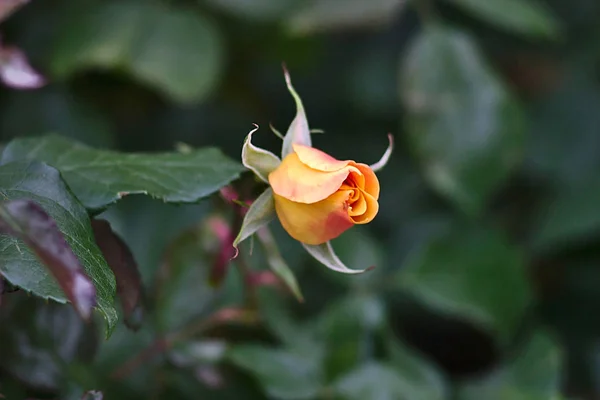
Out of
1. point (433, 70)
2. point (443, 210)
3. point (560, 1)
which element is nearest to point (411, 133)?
point (433, 70)

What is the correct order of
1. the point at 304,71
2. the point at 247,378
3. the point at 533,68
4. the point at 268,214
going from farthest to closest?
1. the point at 533,68
2. the point at 304,71
3. the point at 247,378
4. the point at 268,214

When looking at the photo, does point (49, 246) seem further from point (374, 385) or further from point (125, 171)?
point (374, 385)

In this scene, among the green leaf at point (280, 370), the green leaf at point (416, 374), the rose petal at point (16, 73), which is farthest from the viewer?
the green leaf at point (416, 374)

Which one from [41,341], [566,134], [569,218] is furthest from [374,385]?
[566,134]

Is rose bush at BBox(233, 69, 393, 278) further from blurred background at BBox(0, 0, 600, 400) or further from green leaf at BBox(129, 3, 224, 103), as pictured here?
green leaf at BBox(129, 3, 224, 103)

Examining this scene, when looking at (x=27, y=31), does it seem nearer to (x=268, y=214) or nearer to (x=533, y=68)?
(x=268, y=214)

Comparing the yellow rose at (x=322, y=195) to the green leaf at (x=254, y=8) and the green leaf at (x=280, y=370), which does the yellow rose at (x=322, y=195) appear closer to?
the green leaf at (x=280, y=370)

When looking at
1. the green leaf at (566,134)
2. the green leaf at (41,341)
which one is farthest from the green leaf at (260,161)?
the green leaf at (566,134)
